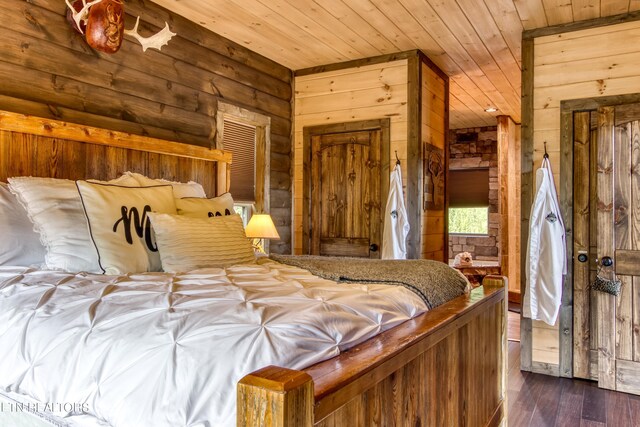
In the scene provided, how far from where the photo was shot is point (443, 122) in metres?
4.70

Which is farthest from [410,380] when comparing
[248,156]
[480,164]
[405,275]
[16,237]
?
[480,164]

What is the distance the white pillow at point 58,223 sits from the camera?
76.0 inches

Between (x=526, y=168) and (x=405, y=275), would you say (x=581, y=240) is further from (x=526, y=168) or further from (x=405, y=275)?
(x=405, y=275)

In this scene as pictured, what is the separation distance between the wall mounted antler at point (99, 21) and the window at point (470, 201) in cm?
629

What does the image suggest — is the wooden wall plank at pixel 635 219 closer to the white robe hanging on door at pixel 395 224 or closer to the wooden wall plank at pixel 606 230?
the wooden wall plank at pixel 606 230

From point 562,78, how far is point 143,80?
3004mm

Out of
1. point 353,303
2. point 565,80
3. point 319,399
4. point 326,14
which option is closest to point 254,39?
point 326,14

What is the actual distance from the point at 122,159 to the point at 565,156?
3.08 metres

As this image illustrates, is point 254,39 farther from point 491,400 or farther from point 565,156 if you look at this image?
point 491,400

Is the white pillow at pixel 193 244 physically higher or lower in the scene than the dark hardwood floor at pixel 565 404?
higher

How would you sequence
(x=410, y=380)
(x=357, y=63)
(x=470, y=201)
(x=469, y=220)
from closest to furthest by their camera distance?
(x=410, y=380) → (x=357, y=63) → (x=470, y=201) → (x=469, y=220)

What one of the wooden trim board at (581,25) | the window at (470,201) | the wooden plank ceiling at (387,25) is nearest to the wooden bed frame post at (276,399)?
the wooden plank ceiling at (387,25)

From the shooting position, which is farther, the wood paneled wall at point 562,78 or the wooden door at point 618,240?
the wood paneled wall at point 562,78

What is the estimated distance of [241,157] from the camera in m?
4.09
